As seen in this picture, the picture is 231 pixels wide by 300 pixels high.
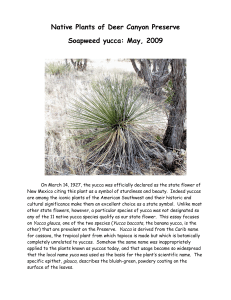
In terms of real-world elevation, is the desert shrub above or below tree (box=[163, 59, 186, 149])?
above

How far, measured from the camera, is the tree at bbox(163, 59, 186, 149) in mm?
2460

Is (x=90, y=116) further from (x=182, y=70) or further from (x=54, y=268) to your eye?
(x=54, y=268)

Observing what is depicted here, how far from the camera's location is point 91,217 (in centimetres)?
178

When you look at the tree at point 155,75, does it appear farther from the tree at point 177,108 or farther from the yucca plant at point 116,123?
the yucca plant at point 116,123

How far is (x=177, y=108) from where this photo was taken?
2645 millimetres

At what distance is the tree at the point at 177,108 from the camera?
2.46 meters

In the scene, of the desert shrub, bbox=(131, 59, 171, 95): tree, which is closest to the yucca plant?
bbox=(131, 59, 171, 95): tree

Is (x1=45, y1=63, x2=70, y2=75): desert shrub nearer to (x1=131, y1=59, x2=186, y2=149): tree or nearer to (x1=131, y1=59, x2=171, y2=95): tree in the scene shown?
A: (x1=131, y1=59, x2=171, y2=95): tree

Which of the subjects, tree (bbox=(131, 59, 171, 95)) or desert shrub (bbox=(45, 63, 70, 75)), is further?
desert shrub (bbox=(45, 63, 70, 75))

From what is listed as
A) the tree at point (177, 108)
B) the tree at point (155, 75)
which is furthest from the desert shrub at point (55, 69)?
the tree at point (177, 108)

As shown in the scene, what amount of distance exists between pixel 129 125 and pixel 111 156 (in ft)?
1.45

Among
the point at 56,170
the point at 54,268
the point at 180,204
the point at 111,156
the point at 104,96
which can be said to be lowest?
the point at 54,268

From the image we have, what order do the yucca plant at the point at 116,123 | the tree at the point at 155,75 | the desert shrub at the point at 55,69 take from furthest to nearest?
1. the desert shrub at the point at 55,69
2. the tree at the point at 155,75
3. the yucca plant at the point at 116,123

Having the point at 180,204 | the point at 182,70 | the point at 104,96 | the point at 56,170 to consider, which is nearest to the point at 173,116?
the point at 182,70
